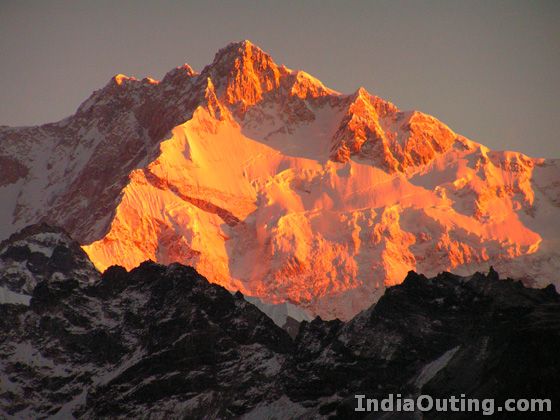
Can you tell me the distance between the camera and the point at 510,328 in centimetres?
18238

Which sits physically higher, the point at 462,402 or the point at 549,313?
the point at 549,313

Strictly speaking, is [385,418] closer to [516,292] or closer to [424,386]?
[424,386]

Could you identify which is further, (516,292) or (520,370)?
(516,292)

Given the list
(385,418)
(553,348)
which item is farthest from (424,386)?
(553,348)

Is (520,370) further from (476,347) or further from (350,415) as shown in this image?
(350,415)

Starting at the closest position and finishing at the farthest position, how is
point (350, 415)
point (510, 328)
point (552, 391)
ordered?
point (552, 391), point (510, 328), point (350, 415)

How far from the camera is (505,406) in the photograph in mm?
170250

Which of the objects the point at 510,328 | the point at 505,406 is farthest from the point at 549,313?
the point at 505,406

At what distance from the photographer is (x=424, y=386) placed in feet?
608

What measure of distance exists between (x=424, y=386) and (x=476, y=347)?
23.7 feet

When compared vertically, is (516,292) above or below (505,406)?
above

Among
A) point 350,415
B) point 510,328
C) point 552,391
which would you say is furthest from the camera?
point 350,415

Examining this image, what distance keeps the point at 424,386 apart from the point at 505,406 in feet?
54.0

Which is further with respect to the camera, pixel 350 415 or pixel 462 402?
pixel 350 415
